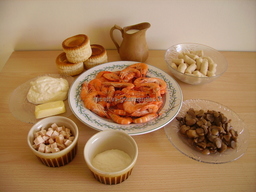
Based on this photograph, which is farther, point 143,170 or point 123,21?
point 123,21

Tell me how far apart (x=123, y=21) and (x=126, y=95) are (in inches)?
23.3

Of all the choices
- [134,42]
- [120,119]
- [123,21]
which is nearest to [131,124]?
[120,119]

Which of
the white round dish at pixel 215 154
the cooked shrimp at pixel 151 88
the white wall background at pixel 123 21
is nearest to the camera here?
the white round dish at pixel 215 154

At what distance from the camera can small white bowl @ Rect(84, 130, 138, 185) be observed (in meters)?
0.68

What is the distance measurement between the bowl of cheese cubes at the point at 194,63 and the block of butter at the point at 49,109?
25.7 inches

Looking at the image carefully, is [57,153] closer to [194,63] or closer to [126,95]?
[126,95]

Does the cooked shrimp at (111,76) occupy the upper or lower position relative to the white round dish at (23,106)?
upper

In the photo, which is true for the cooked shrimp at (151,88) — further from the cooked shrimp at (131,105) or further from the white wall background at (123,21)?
the white wall background at (123,21)

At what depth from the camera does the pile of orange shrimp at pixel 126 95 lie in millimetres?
939

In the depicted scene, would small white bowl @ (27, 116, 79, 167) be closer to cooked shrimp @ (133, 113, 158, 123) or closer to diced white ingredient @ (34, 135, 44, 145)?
diced white ingredient @ (34, 135, 44, 145)

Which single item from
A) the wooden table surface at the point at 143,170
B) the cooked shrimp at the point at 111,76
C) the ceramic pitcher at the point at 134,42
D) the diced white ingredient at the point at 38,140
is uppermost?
the ceramic pitcher at the point at 134,42

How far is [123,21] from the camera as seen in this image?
1.31 meters

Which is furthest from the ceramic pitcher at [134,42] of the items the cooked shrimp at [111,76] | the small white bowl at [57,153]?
the small white bowl at [57,153]

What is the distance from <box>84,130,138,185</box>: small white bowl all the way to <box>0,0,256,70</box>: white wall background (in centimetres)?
86
